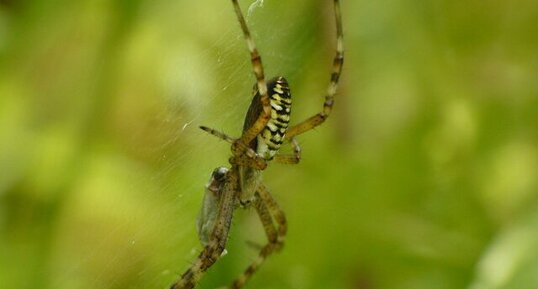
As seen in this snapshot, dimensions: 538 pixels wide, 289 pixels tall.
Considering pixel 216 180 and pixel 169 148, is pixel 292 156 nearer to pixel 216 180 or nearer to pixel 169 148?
pixel 216 180

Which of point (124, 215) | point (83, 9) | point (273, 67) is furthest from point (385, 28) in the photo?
point (124, 215)

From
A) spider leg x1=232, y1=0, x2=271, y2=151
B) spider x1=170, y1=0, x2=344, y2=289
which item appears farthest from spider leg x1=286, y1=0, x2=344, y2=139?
spider leg x1=232, y1=0, x2=271, y2=151

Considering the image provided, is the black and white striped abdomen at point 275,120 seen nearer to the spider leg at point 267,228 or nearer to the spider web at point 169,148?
the spider web at point 169,148

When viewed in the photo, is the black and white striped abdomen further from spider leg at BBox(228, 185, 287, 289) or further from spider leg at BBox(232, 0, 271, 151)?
spider leg at BBox(228, 185, 287, 289)

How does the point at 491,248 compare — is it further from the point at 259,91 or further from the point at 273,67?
the point at 259,91

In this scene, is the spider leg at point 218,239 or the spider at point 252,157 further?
the spider leg at point 218,239

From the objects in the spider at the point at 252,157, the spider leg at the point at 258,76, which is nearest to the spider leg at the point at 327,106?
the spider at the point at 252,157

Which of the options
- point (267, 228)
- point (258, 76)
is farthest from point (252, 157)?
point (267, 228)
